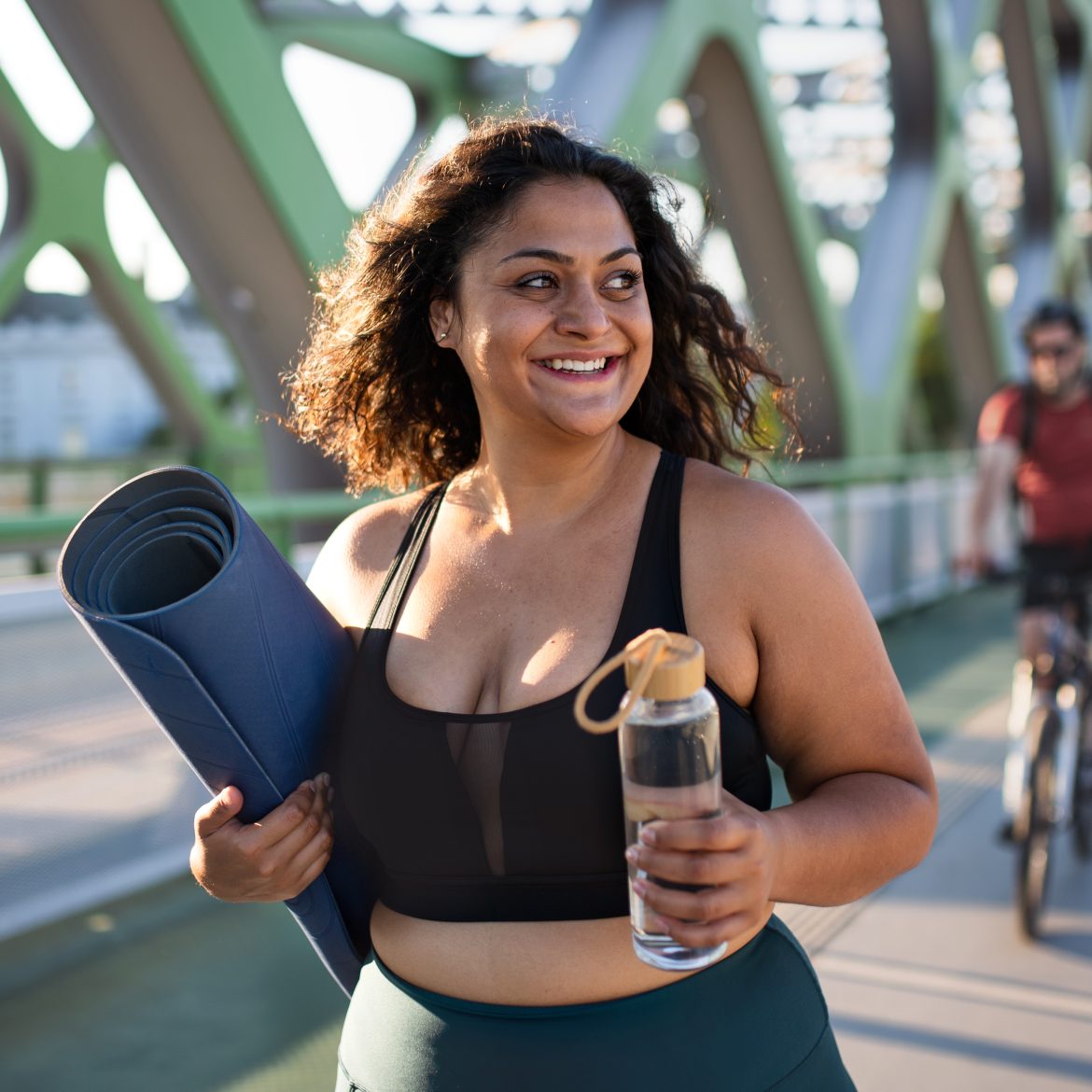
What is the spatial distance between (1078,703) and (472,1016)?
3663 mm

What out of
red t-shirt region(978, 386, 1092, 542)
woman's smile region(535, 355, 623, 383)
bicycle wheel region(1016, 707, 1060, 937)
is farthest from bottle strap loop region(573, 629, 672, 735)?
red t-shirt region(978, 386, 1092, 542)

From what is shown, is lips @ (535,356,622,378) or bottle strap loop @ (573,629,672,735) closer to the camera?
bottle strap loop @ (573,629,672,735)

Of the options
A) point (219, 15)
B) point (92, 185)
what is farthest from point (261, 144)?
point (92, 185)

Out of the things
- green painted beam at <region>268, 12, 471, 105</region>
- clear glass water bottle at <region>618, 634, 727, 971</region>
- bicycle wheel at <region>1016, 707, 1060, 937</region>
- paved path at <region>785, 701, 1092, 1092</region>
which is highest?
green painted beam at <region>268, 12, 471, 105</region>

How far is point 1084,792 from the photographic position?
4.76 metres

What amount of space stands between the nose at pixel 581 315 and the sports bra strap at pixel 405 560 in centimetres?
37

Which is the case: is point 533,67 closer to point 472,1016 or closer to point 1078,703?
point 1078,703

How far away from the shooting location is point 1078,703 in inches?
181

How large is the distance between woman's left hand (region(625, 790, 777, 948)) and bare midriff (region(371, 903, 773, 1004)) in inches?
9.2

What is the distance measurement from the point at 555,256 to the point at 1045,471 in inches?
148

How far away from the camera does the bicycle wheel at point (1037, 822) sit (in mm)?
4168

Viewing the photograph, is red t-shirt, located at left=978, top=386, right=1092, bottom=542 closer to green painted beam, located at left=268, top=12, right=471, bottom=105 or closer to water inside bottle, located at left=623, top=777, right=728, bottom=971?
water inside bottle, located at left=623, top=777, right=728, bottom=971

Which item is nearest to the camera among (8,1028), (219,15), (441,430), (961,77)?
(441,430)

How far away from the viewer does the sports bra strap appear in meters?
1.74
